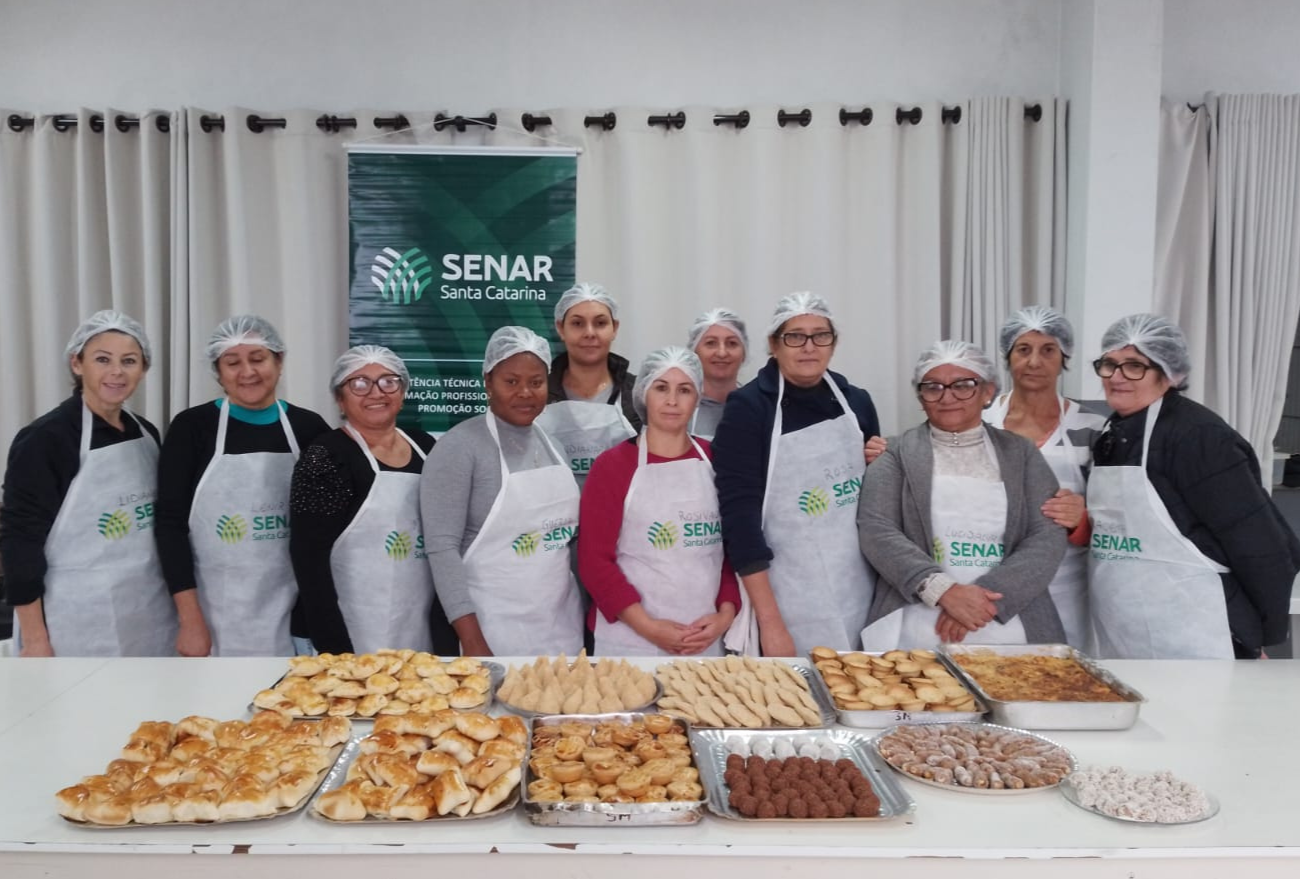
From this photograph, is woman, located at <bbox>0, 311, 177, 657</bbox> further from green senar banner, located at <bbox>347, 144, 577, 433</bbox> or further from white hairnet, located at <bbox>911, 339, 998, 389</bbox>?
white hairnet, located at <bbox>911, 339, 998, 389</bbox>

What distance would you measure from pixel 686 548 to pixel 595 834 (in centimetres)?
153

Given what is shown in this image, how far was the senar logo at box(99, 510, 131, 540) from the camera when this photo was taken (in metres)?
3.21

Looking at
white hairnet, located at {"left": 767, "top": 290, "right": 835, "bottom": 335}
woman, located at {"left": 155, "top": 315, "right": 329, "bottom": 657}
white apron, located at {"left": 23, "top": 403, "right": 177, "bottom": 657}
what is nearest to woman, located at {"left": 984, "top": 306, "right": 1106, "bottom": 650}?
white hairnet, located at {"left": 767, "top": 290, "right": 835, "bottom": 335}

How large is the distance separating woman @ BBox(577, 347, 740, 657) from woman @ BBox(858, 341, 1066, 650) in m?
0.54

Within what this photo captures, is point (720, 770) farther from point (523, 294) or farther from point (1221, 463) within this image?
point (523, 294)

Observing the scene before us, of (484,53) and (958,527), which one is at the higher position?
(484,53)

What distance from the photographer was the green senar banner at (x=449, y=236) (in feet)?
15.4

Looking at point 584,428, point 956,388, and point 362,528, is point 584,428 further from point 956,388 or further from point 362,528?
point 956,388

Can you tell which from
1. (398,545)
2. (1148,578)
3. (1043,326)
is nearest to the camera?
(1148,578)

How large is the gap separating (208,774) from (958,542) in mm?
2227

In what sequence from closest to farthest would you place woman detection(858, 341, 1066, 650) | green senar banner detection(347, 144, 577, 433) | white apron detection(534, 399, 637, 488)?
woman detection(858, 341, 1066, 650)
white apron detection(534, 399, 637, 488)
green senar banner detection(347, 144, 577, 433)

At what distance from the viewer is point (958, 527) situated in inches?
117

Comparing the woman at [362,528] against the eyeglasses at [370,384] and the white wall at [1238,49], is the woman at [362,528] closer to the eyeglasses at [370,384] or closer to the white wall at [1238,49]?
the eyeglasses at [370,384]

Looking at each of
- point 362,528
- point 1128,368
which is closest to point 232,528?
point 362,528
